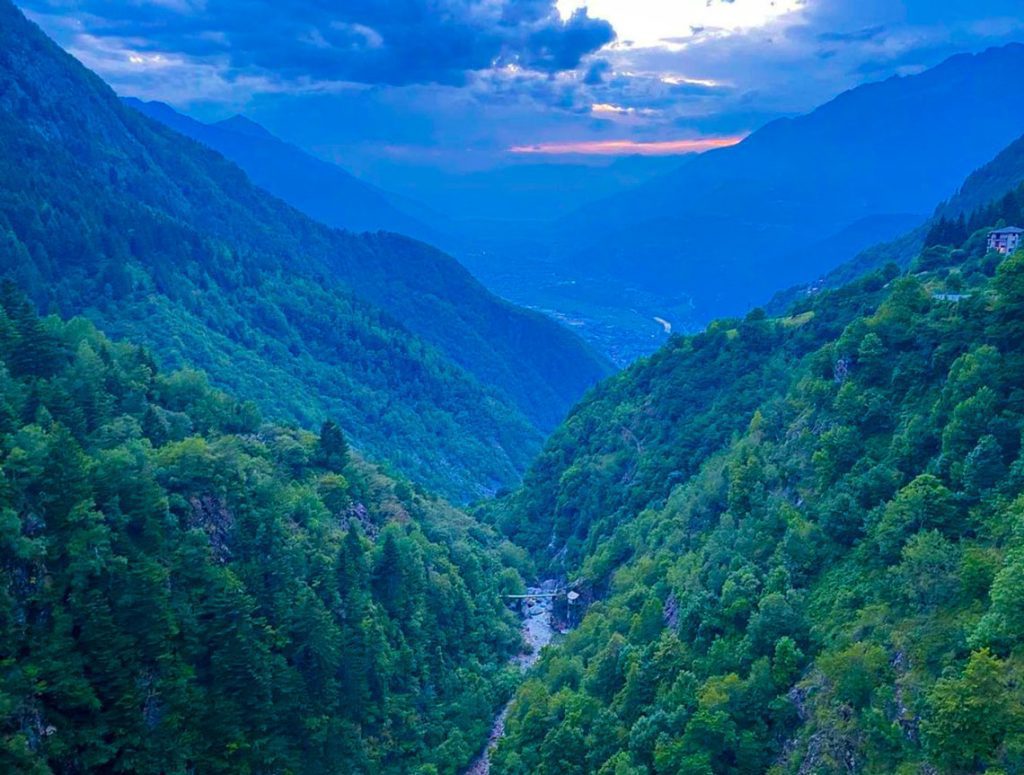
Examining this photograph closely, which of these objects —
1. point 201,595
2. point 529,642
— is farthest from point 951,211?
point 201,595

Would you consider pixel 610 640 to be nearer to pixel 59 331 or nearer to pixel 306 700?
pixel 306 700

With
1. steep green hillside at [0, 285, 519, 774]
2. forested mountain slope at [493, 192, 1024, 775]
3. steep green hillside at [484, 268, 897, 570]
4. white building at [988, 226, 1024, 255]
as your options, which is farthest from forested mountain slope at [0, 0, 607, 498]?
white building at [988, 226, 1024, 255]

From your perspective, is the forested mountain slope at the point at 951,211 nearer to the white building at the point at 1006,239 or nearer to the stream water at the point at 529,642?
the white building at the point at 1006,239

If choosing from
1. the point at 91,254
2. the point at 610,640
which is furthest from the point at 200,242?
the point at 610,640

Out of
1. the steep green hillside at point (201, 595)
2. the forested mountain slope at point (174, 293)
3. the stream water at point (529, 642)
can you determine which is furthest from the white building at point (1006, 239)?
the forested mountain slope at point (174, 293)

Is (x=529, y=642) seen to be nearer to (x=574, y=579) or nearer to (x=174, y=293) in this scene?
(x=574, y=579)
